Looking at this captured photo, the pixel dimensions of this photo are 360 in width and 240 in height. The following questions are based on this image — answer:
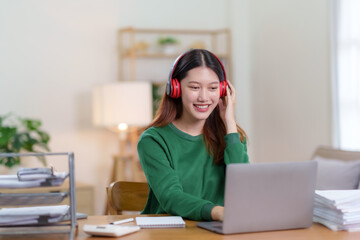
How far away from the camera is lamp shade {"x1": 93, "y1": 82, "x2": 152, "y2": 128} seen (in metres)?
4.84

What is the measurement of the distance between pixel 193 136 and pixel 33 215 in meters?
0.77

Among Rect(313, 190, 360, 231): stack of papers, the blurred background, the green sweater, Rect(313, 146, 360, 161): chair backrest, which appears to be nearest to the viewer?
Rect(313, 190, 360, 231): stack of papers

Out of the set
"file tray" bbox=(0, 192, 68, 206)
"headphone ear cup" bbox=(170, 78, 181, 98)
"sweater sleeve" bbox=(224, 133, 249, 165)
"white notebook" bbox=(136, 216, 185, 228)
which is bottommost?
"white notebook" bbox=(136, 216, 185, 228)

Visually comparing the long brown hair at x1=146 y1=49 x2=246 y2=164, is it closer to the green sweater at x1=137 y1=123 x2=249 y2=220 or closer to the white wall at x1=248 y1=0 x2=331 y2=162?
the green sweater at x1=137 y1=123 x2=249 y2=220

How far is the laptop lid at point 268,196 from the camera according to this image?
1579 mm

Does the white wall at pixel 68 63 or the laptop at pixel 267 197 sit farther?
the white wall at pixel 68 63

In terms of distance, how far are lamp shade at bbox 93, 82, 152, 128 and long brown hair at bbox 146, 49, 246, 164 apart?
265cm

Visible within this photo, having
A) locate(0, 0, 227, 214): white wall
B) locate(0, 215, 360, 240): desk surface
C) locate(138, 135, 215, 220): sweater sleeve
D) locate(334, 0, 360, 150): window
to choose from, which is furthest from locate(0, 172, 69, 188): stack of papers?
locate(0, 0, 227, 214): white wall

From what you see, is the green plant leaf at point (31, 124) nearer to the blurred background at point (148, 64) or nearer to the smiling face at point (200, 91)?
the blurred background at point (148, 64)

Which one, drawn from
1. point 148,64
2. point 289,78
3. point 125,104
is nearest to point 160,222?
point 125,104

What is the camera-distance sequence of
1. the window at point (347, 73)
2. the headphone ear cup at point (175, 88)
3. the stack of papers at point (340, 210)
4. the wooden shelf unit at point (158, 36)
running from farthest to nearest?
Answer: the wooden shelf unit at point (158, 36)
the window at point (347, 73)
the headphone ear cup at point (175, 88)
the stack of papers at point (340, 210)

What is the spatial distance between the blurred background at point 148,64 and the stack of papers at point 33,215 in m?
3.26

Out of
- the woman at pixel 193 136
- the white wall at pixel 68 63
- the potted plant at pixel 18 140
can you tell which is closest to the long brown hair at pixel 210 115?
the woman at pixel 193 136

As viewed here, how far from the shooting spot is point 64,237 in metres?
1.58
